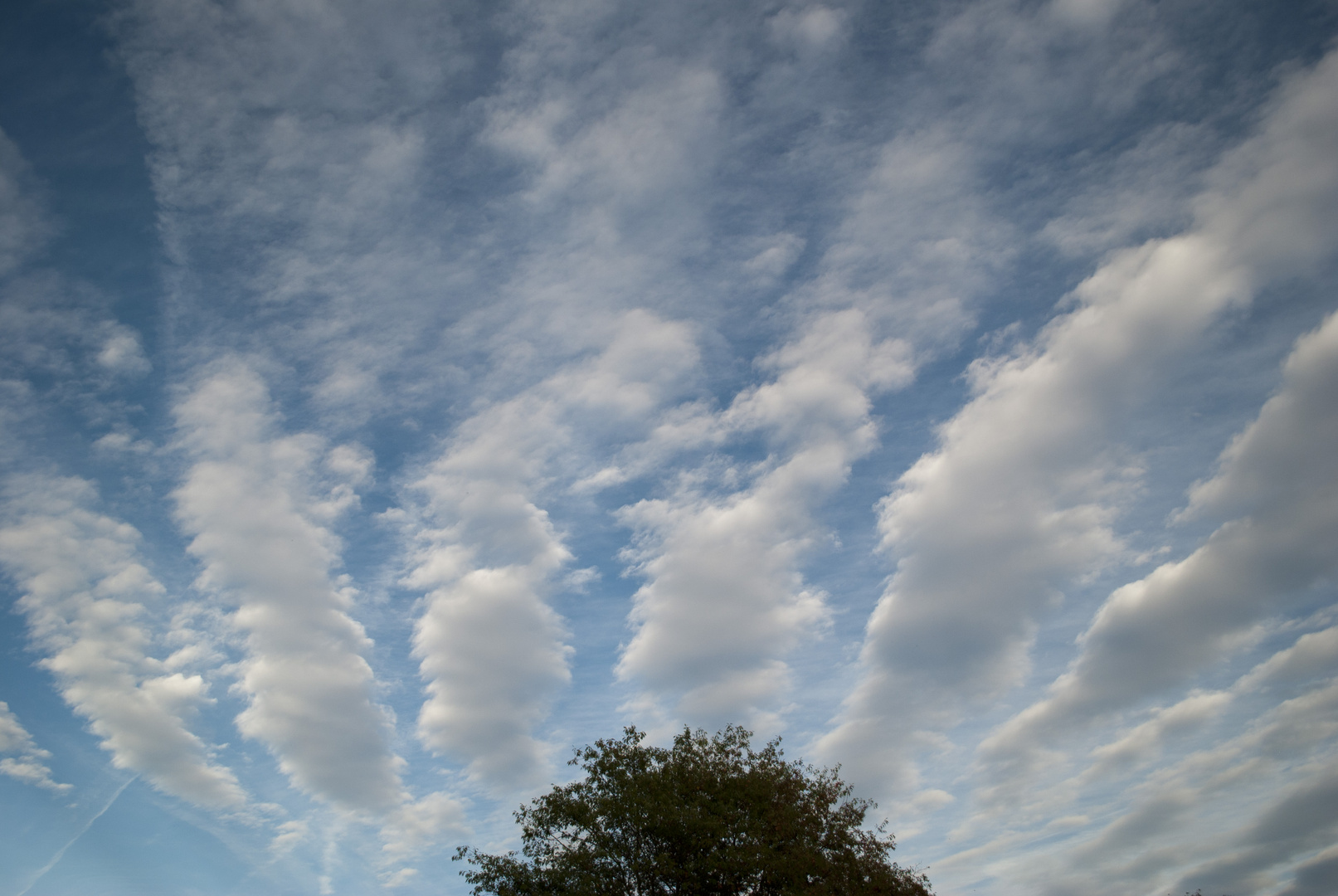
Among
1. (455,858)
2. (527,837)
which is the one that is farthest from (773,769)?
(455,858)

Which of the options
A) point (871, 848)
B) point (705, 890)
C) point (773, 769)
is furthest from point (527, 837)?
point (871, 848)

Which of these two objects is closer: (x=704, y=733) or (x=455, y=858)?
(x=455, y=858)

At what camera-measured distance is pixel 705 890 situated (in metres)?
45.1

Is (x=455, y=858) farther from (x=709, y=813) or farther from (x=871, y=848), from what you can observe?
(x=871, y=848)

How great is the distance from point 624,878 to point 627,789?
521 centimetres

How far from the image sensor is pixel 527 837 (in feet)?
165

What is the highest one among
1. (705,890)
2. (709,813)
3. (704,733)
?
(704,733)

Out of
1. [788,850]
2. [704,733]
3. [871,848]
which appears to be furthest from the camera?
[704,733]

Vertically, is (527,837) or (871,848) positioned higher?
(527,837)

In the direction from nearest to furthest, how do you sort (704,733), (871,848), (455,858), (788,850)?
(788,850) < (871,848) < (455,858) < (704,733)

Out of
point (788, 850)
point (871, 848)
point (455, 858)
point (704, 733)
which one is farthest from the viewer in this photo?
point (704, 733)

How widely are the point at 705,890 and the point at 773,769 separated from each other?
9823 mm

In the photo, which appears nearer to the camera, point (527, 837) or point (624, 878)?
point (624, 878)

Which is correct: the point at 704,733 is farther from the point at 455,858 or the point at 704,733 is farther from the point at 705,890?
the point at 455,858
